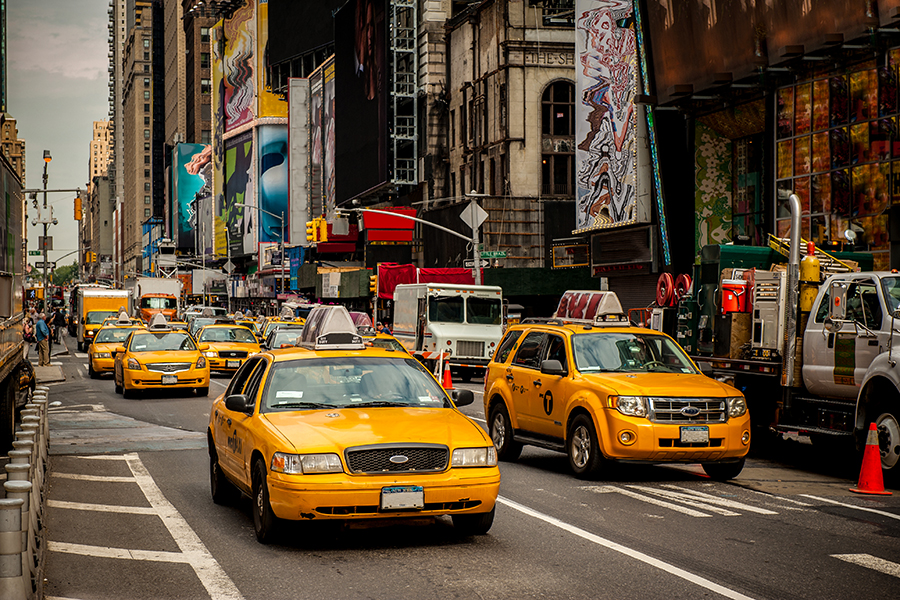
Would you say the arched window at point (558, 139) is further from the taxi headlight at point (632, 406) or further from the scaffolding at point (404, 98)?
the taxi headlight at point (632, 406)

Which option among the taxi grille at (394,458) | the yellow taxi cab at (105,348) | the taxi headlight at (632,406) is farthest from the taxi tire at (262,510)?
the yellow taxi cab at (105,348)

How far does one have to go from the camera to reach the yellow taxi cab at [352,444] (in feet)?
27.2

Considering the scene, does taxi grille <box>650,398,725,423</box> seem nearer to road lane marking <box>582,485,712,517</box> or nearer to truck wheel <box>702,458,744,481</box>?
truck wheel <box>702,458,744,481</box>

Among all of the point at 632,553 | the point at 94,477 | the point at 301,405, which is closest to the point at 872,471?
the point at 632,553

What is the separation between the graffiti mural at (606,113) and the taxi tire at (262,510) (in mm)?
32971

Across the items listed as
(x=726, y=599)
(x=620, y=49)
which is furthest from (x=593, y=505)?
(x=620, y=49)

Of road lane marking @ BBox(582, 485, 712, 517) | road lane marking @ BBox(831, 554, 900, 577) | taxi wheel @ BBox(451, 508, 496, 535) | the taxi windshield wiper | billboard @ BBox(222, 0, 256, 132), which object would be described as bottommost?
road lane marking @ BBox(582, 485, 712, 517)

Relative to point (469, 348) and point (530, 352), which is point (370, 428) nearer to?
point (530, 352)

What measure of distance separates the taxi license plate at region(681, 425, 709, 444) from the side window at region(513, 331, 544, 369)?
250 centimetres

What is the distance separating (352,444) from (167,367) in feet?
61.1

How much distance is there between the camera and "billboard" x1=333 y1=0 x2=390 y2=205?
69.9 m

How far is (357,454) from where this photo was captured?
8352mm

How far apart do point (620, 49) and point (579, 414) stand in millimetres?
31001

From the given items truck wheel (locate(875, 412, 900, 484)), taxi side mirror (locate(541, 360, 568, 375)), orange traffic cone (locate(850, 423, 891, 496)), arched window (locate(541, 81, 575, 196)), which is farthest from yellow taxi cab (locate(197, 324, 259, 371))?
arched window (locate(541, 81, 575, 196))
